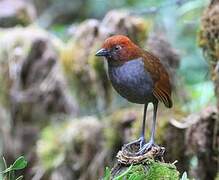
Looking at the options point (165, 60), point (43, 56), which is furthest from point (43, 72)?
point (165, 60)

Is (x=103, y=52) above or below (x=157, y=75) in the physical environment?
above

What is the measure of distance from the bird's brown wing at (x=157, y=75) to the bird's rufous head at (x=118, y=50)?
0.06 m

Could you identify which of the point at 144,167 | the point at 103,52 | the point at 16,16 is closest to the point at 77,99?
the point at 16,16

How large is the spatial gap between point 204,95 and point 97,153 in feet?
4.50

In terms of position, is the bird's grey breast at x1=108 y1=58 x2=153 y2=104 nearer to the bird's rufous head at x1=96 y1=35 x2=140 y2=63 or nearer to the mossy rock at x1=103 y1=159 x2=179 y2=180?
the bird's rufous head at x1=96 y1=35 x2=140 y2=63

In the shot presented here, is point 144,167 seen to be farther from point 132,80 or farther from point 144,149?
point 132,80

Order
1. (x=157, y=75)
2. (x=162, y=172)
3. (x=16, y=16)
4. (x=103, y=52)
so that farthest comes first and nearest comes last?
(x=16, y=16)
(x=157, y=75)
(x=103, y=52)
(x=162, y=172)

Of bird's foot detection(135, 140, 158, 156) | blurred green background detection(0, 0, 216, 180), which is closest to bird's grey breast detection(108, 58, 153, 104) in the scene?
bird's foot detection(135, 140, 158, 156)

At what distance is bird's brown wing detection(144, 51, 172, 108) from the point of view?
2893 millimetres

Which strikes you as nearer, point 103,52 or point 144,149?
point 144,149

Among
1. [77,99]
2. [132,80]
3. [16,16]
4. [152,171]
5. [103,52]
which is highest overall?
[16,16]

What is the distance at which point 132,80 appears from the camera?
111 inches

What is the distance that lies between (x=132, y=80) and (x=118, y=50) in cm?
15

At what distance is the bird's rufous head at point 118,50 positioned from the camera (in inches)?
111
